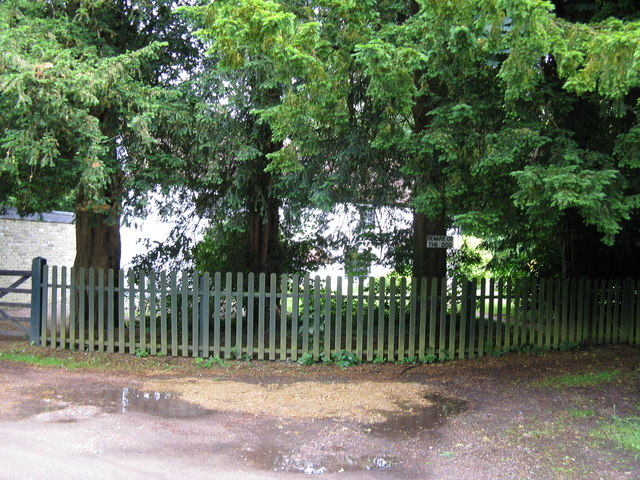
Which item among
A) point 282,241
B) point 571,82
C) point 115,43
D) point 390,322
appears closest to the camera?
point 571,82

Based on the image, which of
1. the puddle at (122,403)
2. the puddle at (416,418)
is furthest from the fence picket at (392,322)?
the puddle at (122,403)

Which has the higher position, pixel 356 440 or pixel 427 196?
pixel 427 196

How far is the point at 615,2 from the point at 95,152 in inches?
274

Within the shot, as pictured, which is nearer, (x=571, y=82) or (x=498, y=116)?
(x=571, y=82)

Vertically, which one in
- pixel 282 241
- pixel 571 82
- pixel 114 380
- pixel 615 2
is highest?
pixel 615 2

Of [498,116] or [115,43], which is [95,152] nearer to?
[115,43]

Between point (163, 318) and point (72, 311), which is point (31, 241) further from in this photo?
point (163, 318)

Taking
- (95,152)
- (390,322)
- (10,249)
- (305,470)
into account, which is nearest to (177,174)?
(95,152)

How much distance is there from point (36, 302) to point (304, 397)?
559 centimetres

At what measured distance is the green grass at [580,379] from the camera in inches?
290

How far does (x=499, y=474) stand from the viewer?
4496 millimetres

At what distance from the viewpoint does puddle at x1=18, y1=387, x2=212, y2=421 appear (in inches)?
246

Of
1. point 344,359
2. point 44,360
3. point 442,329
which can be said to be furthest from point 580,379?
point 44,360

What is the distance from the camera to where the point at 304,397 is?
7.02 meters
